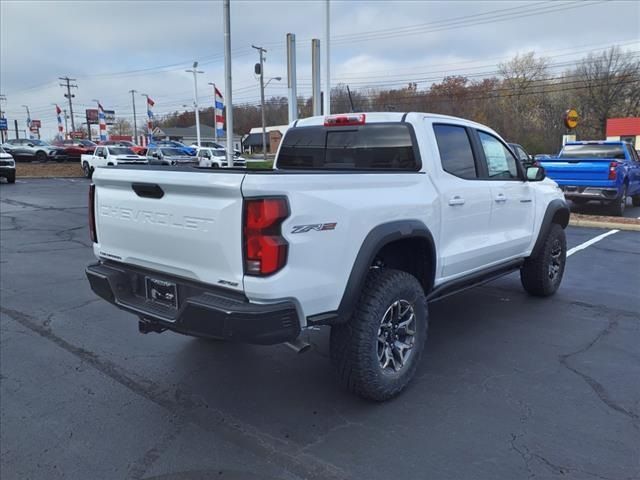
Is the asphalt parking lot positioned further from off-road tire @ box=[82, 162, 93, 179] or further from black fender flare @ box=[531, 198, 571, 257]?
off-road tire @ box=[82, 162, 93, 179]

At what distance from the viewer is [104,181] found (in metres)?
3.53

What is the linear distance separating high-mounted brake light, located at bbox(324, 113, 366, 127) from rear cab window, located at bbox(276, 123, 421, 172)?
0.04 meters

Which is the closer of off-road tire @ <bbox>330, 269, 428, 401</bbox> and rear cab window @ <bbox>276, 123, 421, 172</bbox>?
off-road tire @ <bbox>330, 269, 428, 401</bbox>

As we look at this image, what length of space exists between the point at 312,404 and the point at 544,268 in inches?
136

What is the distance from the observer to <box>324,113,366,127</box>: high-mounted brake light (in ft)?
14.1

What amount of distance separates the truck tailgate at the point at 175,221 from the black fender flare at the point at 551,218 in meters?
3.85

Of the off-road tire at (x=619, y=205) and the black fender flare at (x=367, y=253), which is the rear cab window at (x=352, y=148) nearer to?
the black fender flare at (x=367, y=253)

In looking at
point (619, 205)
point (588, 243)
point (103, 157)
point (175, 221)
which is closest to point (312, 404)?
point (175, 221)

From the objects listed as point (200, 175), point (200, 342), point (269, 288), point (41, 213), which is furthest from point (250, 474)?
point (41, 213)

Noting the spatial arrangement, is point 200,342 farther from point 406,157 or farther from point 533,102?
point 533,102

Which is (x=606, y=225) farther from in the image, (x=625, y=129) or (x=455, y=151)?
(x=625, y=129)

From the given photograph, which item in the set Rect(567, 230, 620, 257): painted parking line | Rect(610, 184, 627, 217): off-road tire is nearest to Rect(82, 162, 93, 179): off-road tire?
Rect(610, 184, 627, 217): off-road tire

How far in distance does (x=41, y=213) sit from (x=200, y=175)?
42.8 ft

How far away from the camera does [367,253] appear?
314 centimetres
